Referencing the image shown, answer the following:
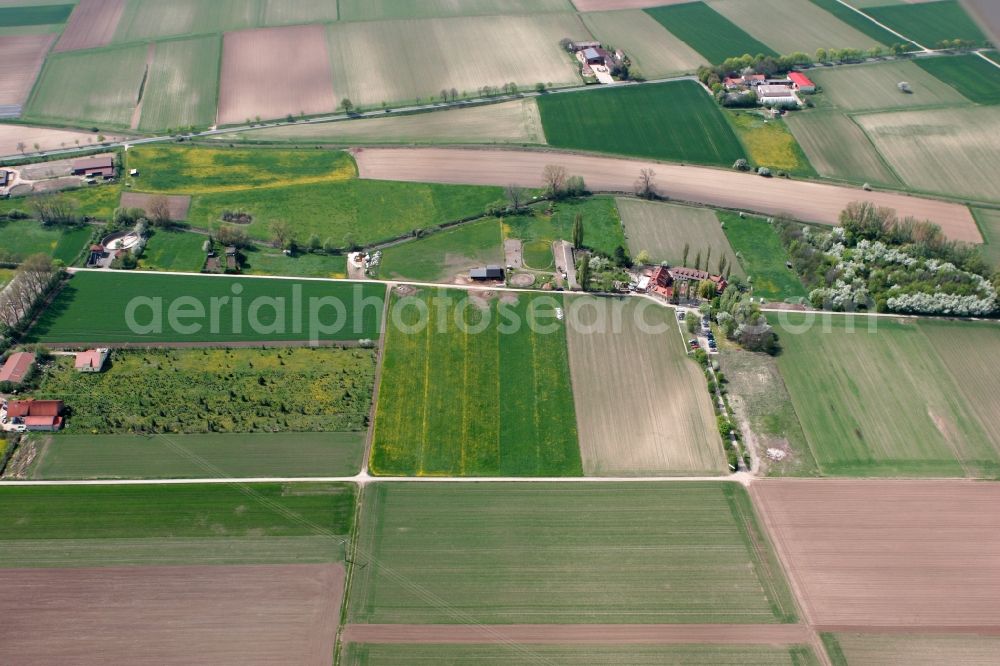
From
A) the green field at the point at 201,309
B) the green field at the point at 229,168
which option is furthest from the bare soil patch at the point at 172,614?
the green field at the point at 229,168

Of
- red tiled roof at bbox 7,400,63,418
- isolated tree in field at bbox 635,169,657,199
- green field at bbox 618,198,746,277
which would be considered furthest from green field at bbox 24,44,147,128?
green field at bbox 618,198,746,277

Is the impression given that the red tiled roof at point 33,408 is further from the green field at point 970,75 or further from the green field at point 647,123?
the green field at point 970,75

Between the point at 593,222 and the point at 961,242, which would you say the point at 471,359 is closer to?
the point at 593,222

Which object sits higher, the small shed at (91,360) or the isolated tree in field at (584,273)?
the isolated tree in field at (584,273)

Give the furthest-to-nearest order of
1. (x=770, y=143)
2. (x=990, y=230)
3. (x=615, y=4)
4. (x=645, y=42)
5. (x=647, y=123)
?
1. (x=615, y=4)
2. (x=645, y=42)
3. (x=647, y=123)
4. (x=770, y=143)
5. (x=990, y=230)

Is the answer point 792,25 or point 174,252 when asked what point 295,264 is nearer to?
point 174,252

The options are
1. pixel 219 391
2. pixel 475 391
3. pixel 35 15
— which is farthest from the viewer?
pixel 35 15

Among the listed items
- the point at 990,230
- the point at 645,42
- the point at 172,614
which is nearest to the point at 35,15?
the point at 645,42
